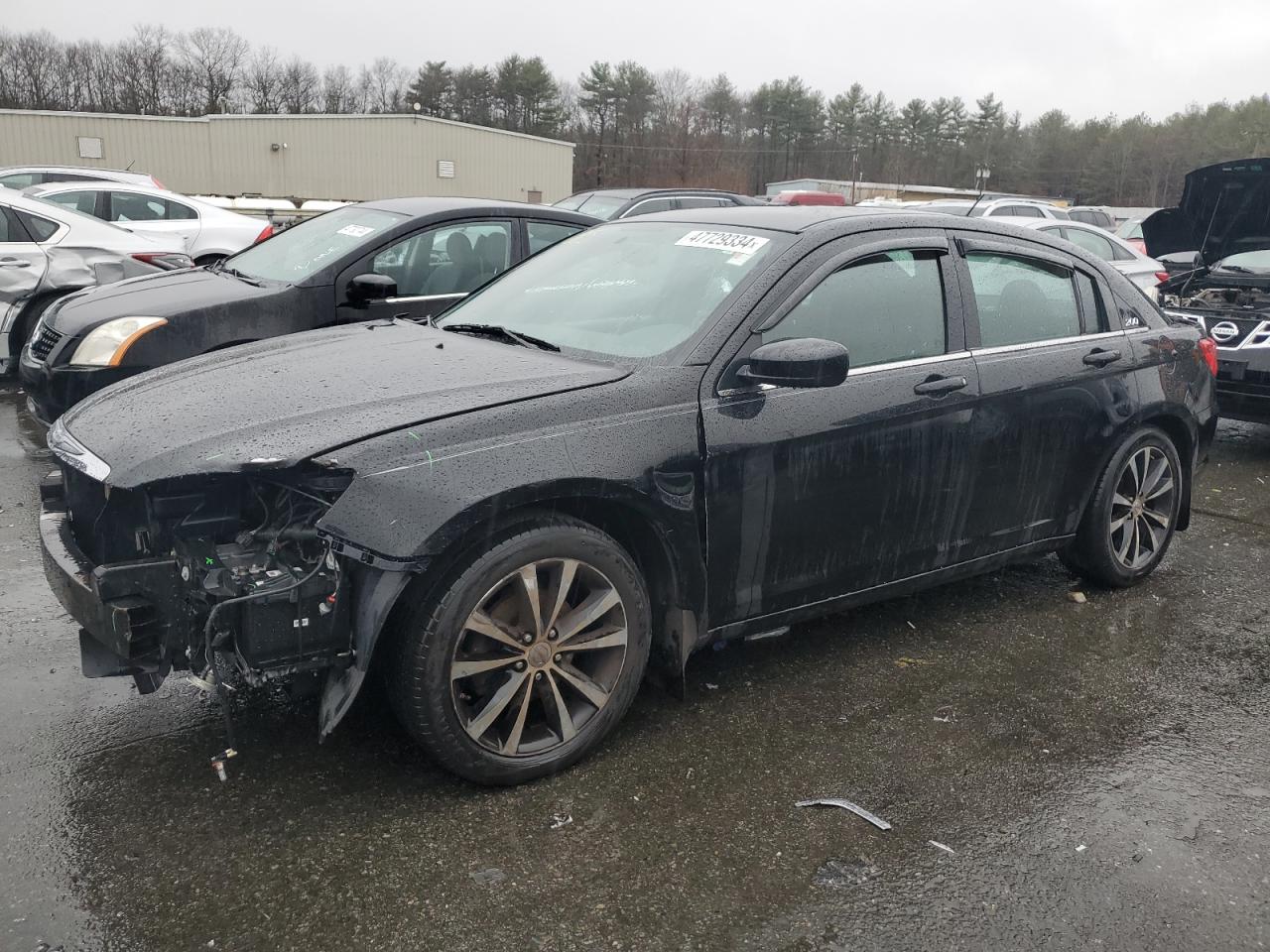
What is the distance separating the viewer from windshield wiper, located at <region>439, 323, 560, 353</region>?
346 centimetres

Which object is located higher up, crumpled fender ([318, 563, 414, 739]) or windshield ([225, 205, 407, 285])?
windshield ([225, 205, 407, 285])

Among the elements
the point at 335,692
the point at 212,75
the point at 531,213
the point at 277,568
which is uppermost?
the point at 212,75

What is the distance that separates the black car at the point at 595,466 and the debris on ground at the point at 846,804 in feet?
1.95

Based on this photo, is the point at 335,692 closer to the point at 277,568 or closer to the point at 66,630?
the point at 277,568

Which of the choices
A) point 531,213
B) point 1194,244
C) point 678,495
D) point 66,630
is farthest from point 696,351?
point 1194,244

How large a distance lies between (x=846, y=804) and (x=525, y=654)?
102 cm

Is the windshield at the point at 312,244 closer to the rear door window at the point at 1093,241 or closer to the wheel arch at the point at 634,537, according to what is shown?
the wheel arch at the point at 634,537

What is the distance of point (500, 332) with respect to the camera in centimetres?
365

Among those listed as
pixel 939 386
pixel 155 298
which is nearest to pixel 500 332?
pixel 939 386

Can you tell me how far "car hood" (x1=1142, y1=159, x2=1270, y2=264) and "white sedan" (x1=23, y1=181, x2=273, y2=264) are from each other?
1023 centimetres

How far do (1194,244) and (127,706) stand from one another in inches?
354

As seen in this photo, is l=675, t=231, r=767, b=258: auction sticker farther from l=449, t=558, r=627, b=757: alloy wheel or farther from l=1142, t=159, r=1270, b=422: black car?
l=1142, t=159, r=1270, b=422: black car

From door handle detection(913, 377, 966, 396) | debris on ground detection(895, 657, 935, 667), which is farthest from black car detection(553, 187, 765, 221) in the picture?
debris on ground detection(895, 657, 935, 667)

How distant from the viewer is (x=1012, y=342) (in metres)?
3.98
